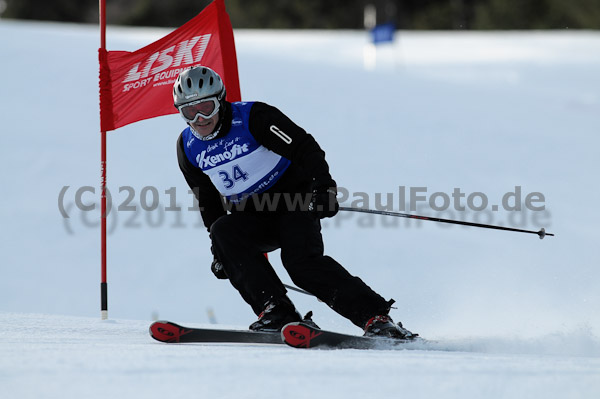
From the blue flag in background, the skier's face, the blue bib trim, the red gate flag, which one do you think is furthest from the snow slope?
the red gate flag

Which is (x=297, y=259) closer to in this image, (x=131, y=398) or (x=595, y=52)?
(x=131, y=398)

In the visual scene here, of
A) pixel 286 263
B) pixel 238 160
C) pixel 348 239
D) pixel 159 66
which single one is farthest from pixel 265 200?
pixel 348 239

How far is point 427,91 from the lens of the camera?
13.6 metres

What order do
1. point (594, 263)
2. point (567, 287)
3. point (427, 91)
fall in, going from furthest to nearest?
point (427, 91) < point (594, 263) < point (567, 287)

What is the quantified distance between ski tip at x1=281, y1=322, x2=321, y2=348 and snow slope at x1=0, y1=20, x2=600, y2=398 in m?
0.30

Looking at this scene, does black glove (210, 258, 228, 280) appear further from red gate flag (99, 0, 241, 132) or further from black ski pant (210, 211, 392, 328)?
red gate flag (99, 0, 241, 132)

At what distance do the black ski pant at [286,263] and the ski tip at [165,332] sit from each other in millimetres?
407

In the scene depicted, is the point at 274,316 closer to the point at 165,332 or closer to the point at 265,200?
the point at 165,332

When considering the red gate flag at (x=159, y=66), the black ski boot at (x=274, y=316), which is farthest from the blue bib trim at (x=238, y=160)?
the red gate flag at (x=159, y=66)

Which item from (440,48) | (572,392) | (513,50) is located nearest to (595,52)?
(513,50)

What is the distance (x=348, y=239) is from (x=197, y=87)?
4002 millimetres

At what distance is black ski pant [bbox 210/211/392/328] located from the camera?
3674 millimetres

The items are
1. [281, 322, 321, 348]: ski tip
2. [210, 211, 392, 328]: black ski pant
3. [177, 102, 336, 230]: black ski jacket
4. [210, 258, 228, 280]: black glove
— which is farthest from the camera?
[210, 258, 228, 280]: black glove

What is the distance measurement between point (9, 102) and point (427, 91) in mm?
6736
